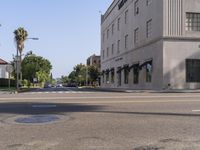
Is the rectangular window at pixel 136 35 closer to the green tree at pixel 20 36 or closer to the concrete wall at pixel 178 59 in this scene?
the concrete wall at pixel 178 59

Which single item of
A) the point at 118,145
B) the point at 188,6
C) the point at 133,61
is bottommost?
the point at 118,145

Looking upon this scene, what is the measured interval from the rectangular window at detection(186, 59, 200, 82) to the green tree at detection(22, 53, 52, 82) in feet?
230

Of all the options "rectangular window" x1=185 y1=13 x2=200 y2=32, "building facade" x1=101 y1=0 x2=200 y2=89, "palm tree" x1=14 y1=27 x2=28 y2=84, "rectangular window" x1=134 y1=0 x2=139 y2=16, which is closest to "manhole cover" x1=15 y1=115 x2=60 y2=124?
"building facade" x1=101 y1=0 x2=200 y2=89

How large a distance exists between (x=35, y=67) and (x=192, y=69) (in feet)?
241

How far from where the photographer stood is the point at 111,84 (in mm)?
84312

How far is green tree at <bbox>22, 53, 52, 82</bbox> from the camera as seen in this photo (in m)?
114

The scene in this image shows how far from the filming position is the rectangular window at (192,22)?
48.4 meters

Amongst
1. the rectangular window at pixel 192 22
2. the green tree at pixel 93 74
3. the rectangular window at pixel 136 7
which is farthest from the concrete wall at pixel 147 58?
the green tree at pixel 93 74

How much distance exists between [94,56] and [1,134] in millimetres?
177152

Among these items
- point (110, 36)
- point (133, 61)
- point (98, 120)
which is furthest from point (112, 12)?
point (98, 120)

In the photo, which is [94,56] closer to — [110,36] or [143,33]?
[110,36]

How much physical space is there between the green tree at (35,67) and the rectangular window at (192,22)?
70.6m

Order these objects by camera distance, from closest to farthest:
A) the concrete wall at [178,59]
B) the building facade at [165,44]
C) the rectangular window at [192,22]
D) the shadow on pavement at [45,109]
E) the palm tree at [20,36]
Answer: the shadow on pavement at [45,109] → the building facade at [165,44] → the concrete wall at [178,59] → the rectangular window at [192,22] → the palm tree at [20,36]

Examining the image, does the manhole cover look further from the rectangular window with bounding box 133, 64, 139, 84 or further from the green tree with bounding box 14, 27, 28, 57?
the green tree with bounding box 14, 27, 28, 57
